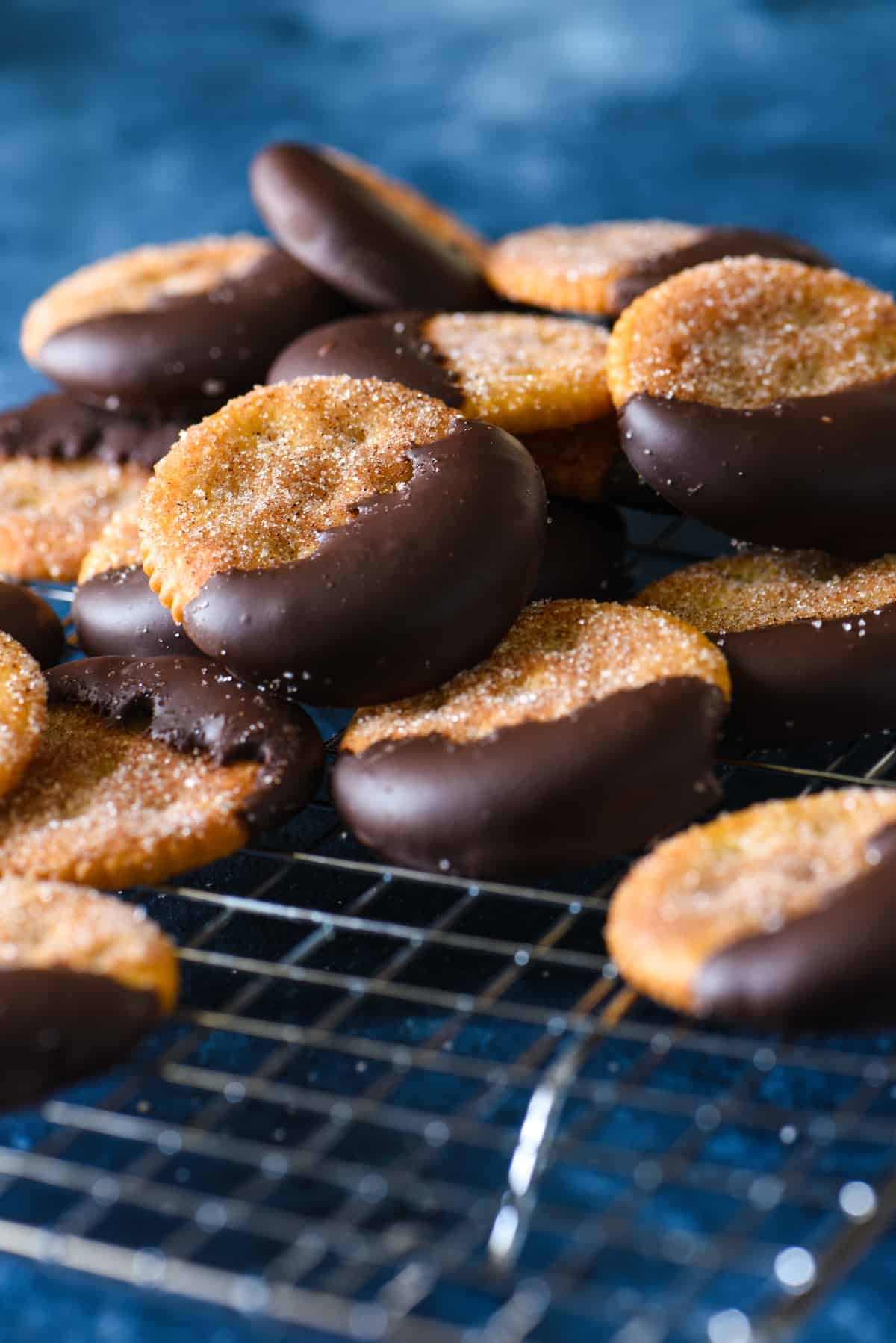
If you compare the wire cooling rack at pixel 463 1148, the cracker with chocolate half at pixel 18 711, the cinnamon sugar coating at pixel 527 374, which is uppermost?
the cinnamon sugar coating at pixel 527 374

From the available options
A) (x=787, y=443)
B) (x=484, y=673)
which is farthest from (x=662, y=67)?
(x=484, y=673)

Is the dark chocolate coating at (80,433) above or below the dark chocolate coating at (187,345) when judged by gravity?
below

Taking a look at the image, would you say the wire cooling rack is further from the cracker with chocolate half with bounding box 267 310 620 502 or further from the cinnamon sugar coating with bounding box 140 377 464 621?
the cracker with chocolate half with bounding box 267 310 620 502

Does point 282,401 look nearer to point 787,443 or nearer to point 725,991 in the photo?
point 787,443

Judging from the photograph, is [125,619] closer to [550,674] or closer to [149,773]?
[149,773]

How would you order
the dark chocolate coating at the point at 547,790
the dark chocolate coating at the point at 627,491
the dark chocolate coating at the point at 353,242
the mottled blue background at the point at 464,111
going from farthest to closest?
1. the mottled blue background at the point at 464,111
2. the dark chocolate coating at the point at 353,242
3. the dark chocolate coating at the point at 627,491
4. the dark chocolate coating at the point at 547,790

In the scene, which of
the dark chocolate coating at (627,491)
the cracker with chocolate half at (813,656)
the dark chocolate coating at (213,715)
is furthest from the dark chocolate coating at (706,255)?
the dark chocolate coating at (213,715)

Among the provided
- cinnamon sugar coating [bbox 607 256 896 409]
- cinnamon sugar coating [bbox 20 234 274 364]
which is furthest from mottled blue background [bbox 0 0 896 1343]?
cinnamon sugar coating [bbox 607 256 896 409]

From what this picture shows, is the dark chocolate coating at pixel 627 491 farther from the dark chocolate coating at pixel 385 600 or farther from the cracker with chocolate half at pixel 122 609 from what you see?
the cracker with chocolate half at pixel 122 609
